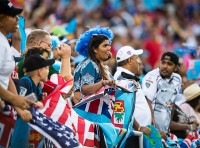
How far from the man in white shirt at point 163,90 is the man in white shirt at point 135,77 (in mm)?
414

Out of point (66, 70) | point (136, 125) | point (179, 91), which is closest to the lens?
point (66, 70)

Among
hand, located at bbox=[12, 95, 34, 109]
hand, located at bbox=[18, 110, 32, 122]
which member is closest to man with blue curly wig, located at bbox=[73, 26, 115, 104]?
hand, located at bbox=[18, 110, 32, 122]

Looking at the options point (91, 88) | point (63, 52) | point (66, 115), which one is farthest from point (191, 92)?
point (66, 115)

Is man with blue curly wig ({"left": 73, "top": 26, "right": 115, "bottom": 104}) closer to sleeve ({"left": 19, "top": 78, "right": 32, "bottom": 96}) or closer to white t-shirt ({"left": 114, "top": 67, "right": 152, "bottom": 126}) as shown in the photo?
white t-shirt ({"left": 114, "top": 67, "right": 152, "bottom": 126})

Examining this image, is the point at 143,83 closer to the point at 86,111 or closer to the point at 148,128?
the point at 148,128

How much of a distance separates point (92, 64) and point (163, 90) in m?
2.20

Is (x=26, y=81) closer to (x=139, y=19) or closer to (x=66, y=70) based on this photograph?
(x=66, y=70)

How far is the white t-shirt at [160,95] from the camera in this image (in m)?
13.0

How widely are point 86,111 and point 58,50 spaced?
901mm

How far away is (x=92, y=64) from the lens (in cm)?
1120

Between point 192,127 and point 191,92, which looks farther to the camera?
point 191,92

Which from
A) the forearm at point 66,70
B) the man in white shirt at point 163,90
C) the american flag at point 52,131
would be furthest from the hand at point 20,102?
the man in white shirt at point 163,90

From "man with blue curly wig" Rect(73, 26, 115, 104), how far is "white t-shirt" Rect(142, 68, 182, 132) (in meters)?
1.57

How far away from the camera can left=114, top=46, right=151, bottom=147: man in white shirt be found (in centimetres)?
1214
